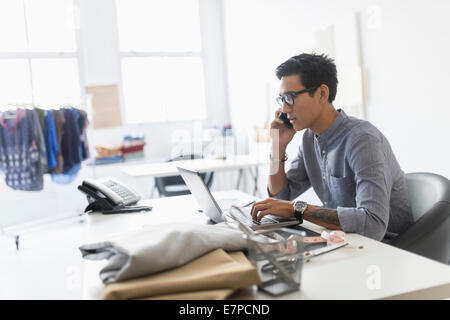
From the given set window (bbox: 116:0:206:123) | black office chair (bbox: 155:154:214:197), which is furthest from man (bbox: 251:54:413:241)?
window (bbox: 116:0:206:123)

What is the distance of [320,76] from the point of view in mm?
1830

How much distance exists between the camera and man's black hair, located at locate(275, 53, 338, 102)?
1812mm

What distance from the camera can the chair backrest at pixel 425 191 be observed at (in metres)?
1.66

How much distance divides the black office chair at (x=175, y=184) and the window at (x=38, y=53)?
1.68m

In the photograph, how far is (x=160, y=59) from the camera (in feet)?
18.2

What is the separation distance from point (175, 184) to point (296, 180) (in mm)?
2499

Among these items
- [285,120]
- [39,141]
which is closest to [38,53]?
[39,141]

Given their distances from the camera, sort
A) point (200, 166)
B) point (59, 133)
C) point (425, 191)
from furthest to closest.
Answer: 1. point (59, 133)
2. point (200, 166)
3. point (425, 191)

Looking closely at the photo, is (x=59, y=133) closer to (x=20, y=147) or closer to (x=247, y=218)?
(x=20, y=147)

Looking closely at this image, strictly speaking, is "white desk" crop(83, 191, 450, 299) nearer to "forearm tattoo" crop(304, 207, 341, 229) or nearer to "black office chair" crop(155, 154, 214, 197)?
"forearm tattoo" crop(304, 207, 341, 229)

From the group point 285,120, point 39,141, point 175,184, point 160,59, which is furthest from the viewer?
point 160,59

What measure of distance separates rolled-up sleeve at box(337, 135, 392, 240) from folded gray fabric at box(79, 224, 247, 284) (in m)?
0.47
